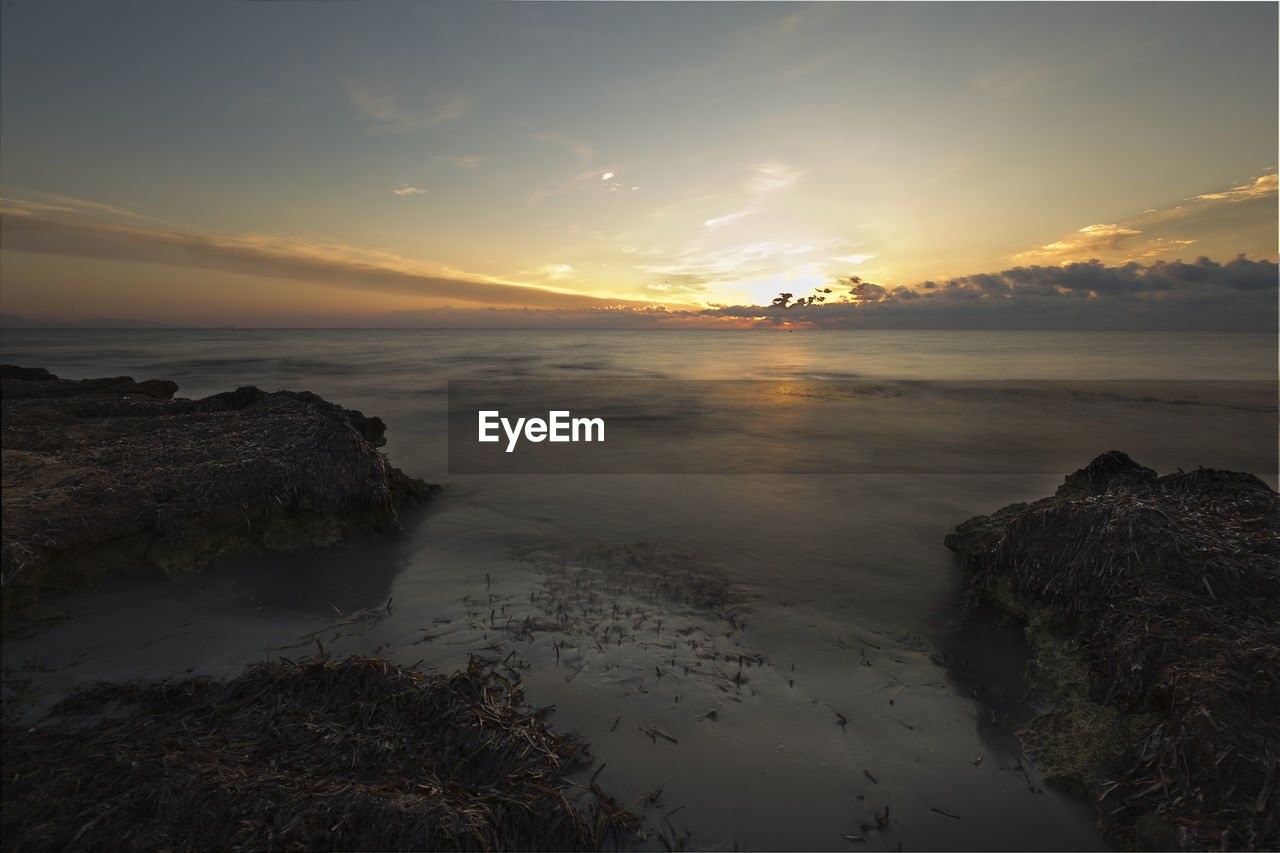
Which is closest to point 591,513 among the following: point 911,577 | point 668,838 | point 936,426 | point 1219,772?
point 911,577

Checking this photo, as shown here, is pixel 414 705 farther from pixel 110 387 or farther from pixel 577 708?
pixel 110 387

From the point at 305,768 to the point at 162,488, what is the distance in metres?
3.73

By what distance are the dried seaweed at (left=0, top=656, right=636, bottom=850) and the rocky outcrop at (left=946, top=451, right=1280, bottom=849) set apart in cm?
274

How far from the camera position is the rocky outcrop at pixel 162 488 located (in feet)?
13.5

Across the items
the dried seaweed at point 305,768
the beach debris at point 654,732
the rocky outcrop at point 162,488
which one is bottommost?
the beach debris at point 654,732

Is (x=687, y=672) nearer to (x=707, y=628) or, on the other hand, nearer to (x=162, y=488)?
(x=707, y=628)

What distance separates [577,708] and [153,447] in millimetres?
5515

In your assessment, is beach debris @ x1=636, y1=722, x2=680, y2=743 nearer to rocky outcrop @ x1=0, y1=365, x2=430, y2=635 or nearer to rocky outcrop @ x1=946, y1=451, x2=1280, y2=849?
rocky outcrop @ x1=946, y1=451, x2=1280, y2=849

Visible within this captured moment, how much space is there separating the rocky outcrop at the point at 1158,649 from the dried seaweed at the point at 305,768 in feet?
8.98

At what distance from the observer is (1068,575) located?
14.6 ft

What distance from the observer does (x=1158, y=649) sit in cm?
343

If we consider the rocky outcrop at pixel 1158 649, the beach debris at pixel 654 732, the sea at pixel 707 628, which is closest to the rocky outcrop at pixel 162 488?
the sea at pixel 707 628

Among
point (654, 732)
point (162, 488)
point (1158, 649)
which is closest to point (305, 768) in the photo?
point (654, 732)

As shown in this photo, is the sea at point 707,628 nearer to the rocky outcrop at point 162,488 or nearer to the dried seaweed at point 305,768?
the rocky outcrop at point 162,488
